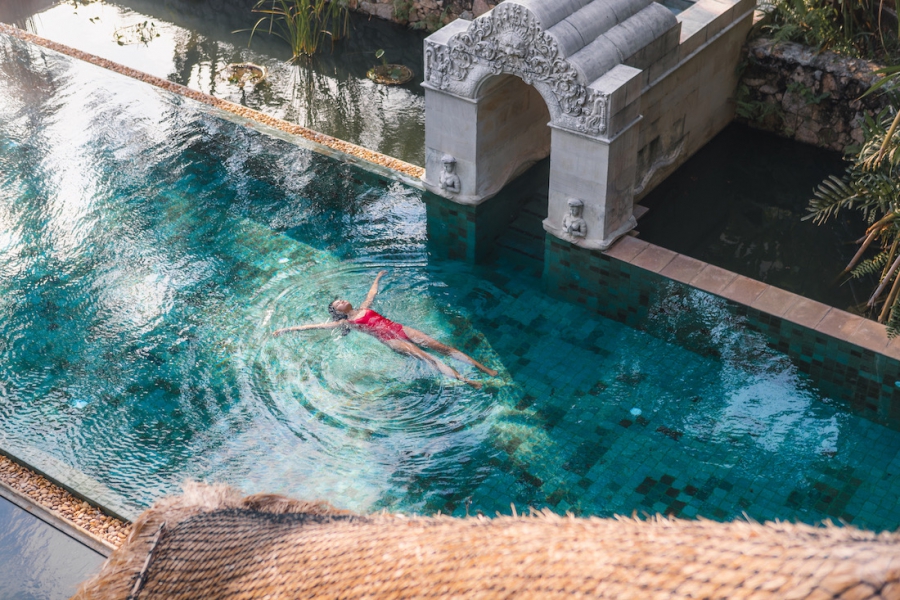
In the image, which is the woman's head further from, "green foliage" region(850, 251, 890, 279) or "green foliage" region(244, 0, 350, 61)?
"green foliage" region(244, 0, 350, 61)

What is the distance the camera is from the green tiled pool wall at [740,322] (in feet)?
24.7

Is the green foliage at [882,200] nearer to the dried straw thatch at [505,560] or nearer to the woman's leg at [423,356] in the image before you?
the woman's leg at [423,356]

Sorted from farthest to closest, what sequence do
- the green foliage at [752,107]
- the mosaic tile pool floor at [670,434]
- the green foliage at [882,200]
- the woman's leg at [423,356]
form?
the green foliage at [752,107] < the green foliage at [882,200] < the woman's leg at [423,356] < the mosaic tile pool floor at [670,434]

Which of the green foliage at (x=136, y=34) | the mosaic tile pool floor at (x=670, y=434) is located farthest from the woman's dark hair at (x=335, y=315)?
the green foliage at (x=136, y=34)

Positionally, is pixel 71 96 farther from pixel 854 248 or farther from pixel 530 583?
pixel 530 583

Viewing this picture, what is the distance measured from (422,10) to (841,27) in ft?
20.2

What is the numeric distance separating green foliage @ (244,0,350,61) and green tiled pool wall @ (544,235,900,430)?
611cm

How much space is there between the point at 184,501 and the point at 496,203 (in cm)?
739

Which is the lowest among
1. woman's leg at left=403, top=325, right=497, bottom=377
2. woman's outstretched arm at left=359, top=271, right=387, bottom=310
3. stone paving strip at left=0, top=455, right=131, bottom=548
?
stone paving strip at left=0, top=455, right=131, bottom=548

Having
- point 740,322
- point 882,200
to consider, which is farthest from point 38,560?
point 882,200

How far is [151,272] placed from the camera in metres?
9.05

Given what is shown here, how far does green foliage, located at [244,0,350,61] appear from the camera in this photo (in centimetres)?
1338

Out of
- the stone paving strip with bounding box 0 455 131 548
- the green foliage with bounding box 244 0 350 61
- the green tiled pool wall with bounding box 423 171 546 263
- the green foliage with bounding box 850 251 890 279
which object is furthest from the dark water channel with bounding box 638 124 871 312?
the green foliage with bounding box 244 0 350 61

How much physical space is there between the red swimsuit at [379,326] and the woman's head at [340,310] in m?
0.13
